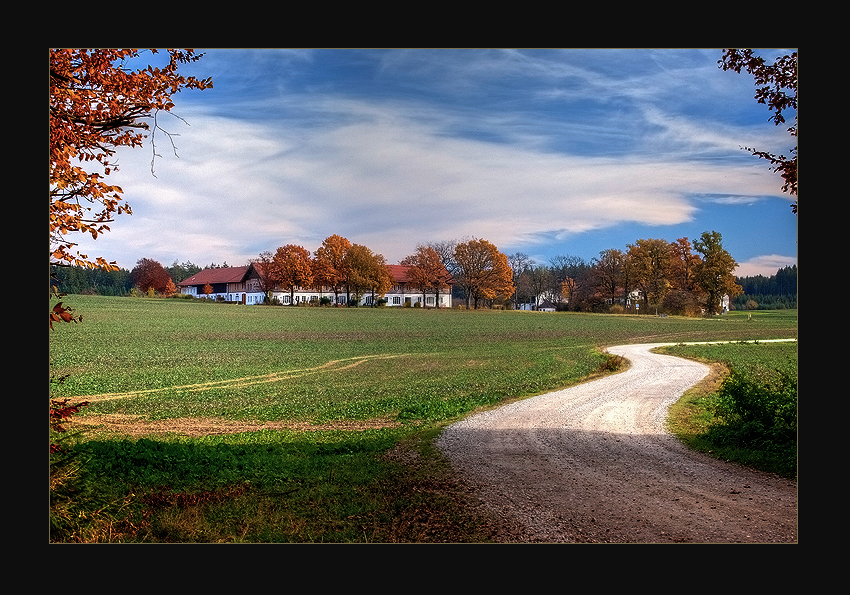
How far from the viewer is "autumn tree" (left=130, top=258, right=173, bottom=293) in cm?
835

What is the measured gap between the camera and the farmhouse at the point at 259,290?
935 centimetres

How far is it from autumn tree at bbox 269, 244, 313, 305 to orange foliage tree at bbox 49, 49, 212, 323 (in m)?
3.33

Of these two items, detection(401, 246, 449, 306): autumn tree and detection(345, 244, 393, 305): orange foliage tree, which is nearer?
detection(345, 244, 393, 305): orange foliage tree

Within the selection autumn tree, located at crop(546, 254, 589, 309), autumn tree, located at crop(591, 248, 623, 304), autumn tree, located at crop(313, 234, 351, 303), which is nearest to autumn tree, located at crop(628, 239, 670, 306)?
autumn tree, located at crop(591, 248, 623, 304)

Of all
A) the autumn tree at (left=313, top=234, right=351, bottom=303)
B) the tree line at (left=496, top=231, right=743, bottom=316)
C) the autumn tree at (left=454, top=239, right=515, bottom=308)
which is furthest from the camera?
the autumn tree at (left=454, top=239, right=515, bottom=308)

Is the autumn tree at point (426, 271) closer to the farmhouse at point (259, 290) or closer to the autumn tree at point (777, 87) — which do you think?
the farmhouse at point (259, 290)

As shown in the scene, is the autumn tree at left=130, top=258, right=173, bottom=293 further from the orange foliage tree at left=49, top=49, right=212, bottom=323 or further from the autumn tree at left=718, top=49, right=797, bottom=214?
→ the autumn tree at left=718, top=49, right=797, bottom=214

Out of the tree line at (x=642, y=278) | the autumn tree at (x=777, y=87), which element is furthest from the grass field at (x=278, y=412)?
the autumn tree at (x=777, y=87)

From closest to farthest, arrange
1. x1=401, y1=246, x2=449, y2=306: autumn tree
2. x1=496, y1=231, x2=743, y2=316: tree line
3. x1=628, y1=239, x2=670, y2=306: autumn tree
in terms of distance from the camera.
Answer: x1=496, y1=231, x2=743, y2=316: tree line < x1=628, y1=239, x2=670, y2=306: autumn tree < x1=401, y1=246, x2=449, y2=306: autumn tree

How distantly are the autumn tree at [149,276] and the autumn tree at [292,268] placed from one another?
1668mm
